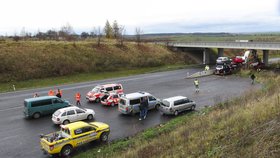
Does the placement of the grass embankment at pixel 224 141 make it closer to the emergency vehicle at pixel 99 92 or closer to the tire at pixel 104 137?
the tire at pixel 104 137

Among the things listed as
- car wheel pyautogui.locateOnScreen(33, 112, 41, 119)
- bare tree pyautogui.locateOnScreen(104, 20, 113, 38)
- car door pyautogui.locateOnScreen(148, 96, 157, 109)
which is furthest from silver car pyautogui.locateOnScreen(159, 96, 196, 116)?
bare tree pyautogui.locateOnScreen(104, 20, 113, 38)

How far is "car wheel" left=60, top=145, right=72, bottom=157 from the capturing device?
1484 cm

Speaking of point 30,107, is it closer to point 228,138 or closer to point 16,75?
point 228,138

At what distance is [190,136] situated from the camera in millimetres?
12609

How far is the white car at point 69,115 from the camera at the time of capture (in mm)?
20703

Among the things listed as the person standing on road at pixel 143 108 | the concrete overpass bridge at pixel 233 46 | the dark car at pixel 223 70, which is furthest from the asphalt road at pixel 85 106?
the concrete overpass bridge at pixel 233 46

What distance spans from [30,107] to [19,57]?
29.7 m

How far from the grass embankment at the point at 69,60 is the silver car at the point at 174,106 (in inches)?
1034

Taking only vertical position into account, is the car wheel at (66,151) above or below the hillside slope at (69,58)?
below

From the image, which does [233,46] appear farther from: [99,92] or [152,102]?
[152,102]

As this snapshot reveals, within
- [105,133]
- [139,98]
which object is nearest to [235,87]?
[139,98]

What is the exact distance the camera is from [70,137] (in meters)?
15.3

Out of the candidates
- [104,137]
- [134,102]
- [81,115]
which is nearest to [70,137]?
[104,137]

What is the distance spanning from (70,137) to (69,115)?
19.8 feet
